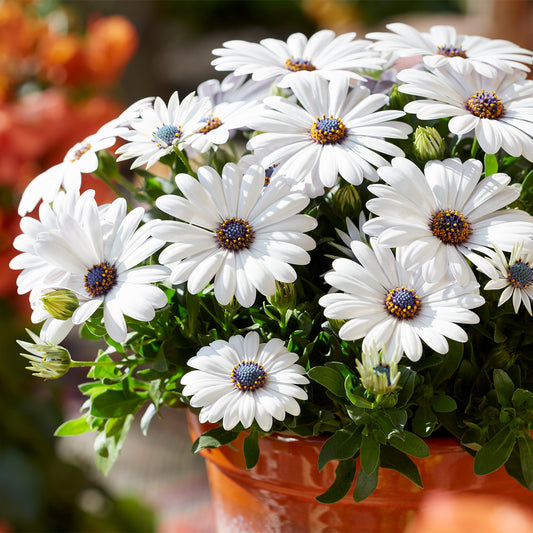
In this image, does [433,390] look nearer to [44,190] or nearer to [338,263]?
[338,263]

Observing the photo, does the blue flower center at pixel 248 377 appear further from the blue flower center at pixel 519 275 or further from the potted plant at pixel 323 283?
the blue flower center at pixel 519 275

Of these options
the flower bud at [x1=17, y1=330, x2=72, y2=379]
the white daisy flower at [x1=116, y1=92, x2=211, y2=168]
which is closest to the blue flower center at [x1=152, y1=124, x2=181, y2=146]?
the white daisy flower at [x1=116, y1=92, x2=211, y2=168]

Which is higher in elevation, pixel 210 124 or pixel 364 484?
pixel 210 124

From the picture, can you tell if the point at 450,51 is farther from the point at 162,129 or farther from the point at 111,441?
the point at 111,441

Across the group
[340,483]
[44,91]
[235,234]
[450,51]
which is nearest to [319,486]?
[340,483]

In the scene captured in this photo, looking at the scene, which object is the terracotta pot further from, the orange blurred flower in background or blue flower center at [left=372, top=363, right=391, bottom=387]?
the orange blurred flower in background

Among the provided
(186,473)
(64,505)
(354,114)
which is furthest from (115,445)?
(186,473)
